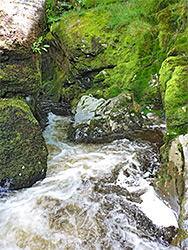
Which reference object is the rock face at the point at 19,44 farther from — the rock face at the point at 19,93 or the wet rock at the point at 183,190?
the wet rock at the point at 183,190

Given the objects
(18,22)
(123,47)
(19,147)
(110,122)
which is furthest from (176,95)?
(123,47)

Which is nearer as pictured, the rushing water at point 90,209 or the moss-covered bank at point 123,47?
the rushing water at point 90,209

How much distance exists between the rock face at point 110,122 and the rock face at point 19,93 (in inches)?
78.0

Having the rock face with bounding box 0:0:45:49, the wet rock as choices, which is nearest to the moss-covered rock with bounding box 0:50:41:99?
the rock face with bounding box 0:0:45:49

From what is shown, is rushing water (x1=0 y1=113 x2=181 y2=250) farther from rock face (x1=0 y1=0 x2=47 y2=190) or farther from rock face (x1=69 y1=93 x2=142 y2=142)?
rock face (x1=69 y1=93 x2=142 y2=142)

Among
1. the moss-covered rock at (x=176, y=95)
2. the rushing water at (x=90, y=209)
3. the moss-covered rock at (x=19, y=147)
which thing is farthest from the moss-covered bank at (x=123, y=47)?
the moss-covered rock at (x=19, y=147)

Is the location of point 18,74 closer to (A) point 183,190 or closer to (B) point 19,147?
(B) point 19,147

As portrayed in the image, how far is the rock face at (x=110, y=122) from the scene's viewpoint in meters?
5.59

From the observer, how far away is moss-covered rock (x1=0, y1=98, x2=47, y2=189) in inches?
127

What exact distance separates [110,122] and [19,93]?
2.85 meters

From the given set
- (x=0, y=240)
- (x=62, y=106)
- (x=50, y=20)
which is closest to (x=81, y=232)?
(x=0, y=240)

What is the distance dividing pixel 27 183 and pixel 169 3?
7.89 metres

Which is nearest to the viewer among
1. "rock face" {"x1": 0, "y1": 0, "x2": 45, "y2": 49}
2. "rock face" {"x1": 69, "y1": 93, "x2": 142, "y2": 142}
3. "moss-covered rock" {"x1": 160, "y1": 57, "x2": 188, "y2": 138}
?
"moss-covered rock" {"x1": 160, "y1": 57, "x2": 188, "y2": 138}

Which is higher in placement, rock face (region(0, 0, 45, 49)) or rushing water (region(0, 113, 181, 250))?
Answer: rock face (region(0, 0, 45, 49))
